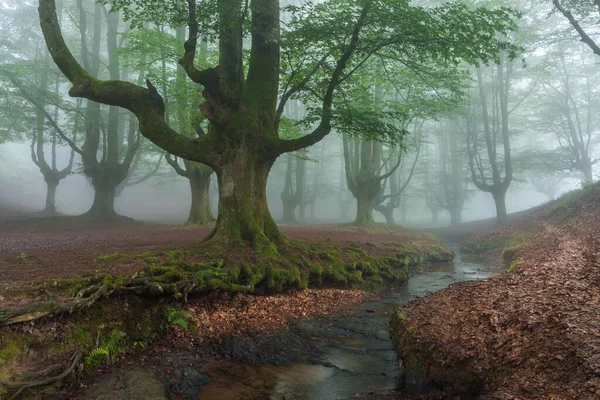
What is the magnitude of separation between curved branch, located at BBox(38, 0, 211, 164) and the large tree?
0.08 feet

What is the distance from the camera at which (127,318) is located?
5617mm

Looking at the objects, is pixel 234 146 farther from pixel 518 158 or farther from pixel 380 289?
pixel 518 158

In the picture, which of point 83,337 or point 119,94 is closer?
point 83,337

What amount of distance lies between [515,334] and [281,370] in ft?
10.8

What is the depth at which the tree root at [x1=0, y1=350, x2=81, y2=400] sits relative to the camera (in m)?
3.68

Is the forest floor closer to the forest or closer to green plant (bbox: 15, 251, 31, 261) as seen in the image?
the forest

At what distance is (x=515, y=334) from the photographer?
4.51m

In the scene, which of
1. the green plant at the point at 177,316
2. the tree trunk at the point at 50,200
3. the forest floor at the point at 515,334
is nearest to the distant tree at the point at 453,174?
the forest floor at the point at 515,334

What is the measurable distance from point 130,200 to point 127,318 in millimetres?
47002

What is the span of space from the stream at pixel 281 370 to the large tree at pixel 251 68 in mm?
3341

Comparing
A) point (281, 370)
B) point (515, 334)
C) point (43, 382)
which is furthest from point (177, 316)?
point (515, 334)

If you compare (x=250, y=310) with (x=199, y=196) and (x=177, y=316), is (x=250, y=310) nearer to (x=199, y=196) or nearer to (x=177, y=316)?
(x=177, y=316)

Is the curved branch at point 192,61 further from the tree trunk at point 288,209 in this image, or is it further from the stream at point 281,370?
the tree trunk at point 288,209

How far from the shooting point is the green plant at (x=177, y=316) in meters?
6.01
